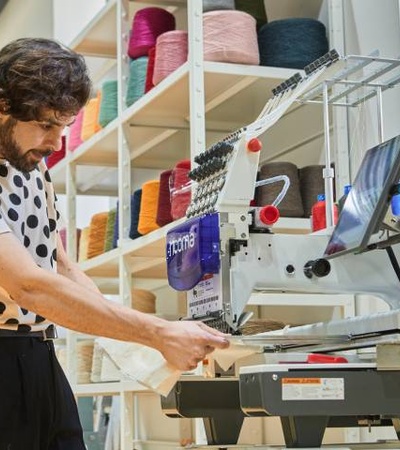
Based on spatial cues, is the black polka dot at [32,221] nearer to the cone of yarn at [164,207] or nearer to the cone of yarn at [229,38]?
the cone of yarn at [229,38]

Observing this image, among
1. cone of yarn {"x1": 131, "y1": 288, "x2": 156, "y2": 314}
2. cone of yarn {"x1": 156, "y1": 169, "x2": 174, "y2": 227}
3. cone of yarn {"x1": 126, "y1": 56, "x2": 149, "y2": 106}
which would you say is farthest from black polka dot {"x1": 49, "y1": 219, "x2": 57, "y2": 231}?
cone of yarn {"x1": 131, "y1": 288, "x2": 156, "y2": 314}

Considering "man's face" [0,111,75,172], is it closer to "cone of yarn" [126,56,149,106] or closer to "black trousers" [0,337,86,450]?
"black trousers" [0,337,86,450]

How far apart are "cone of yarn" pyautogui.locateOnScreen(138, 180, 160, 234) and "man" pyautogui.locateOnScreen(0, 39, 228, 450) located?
5.37 ft

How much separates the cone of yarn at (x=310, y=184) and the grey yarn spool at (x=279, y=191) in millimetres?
21

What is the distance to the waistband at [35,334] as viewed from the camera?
1.63 m

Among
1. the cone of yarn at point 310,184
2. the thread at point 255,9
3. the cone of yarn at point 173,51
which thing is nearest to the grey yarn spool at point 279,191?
Answer: the cone of yarn at point 310,184

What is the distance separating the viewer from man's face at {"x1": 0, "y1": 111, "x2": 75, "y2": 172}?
63.6 inches

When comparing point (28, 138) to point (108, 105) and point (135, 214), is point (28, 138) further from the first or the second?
point (108, 105)

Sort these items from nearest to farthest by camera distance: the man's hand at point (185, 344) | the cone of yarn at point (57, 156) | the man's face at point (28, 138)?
the man's hand at point (185, 344) < the man's face at point (28, 138) < the cone of yarn at point (57, 156)

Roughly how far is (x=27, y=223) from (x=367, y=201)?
63 cm

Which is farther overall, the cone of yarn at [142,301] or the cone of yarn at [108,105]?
the cone of yarn at [108,105]

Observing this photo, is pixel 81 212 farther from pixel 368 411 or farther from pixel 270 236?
pixel 368 411

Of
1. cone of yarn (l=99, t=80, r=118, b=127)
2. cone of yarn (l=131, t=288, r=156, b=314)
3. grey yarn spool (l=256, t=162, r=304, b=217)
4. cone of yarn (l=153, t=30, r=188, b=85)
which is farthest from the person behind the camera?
cone of yarn (l=99, t=80, r=118, b=127)

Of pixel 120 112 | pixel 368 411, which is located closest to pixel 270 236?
pixel 368 411
